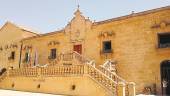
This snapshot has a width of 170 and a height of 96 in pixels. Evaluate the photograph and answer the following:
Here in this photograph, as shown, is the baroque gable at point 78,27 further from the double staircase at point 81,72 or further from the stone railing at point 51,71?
the stone railing at point 51,71

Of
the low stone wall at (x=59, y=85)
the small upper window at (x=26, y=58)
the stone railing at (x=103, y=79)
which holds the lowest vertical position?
the low stone wall at (x=59, y=85)

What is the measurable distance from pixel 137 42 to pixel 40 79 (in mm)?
8561

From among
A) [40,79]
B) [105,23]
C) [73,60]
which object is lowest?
[40,79]

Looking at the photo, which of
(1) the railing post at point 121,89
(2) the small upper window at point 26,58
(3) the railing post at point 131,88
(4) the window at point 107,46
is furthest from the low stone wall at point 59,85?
(2) the small upper window at point 26,58

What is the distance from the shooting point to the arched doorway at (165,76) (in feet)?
60.0

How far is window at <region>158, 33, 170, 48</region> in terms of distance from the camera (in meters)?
18.8

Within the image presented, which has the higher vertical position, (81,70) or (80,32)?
(80,32)

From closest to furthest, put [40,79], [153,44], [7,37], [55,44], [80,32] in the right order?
[153,44] → [40,79] → [80,32] → [55,44] → [7,37]

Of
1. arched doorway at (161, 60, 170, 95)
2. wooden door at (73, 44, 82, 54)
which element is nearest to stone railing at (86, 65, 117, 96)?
arched doorway at (161, 60, 170, 95)

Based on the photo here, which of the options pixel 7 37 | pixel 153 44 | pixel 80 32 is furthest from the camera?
pixel 7 37

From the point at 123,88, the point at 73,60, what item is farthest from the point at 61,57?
the point at 123,88

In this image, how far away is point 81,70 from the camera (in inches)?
686

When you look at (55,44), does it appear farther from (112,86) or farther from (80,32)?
(112,86)

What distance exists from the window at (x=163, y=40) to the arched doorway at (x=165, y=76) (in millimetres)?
1220
